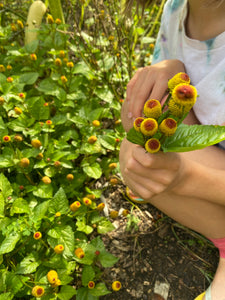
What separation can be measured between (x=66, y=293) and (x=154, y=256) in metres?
0.45

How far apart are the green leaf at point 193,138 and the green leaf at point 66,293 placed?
2.21 ft

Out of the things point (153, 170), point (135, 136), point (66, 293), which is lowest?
point (66, 293)

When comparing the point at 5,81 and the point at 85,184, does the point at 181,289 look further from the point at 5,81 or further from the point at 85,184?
the point at 5,81

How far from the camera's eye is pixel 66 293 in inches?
34.9

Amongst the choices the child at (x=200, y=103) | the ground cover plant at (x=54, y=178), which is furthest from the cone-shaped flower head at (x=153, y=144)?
the ground cover plant at (x=54, y=178)

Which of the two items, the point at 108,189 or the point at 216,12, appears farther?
the point at 108,189

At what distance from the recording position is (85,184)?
1269mm

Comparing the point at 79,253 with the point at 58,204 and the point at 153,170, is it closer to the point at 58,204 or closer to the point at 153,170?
the point at 58,204

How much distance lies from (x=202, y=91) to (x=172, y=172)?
→ 483 millimetres

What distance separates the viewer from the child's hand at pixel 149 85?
3.10 feet

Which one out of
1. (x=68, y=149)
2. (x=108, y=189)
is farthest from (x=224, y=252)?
(x=68, y=149)

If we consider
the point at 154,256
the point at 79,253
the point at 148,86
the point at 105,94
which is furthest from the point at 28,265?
the point at 105,94

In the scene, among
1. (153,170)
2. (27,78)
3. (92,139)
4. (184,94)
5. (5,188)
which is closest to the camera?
(184,94)

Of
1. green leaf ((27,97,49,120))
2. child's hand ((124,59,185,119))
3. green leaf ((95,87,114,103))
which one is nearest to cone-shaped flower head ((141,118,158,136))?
child's hand ((124,59,185,119))
